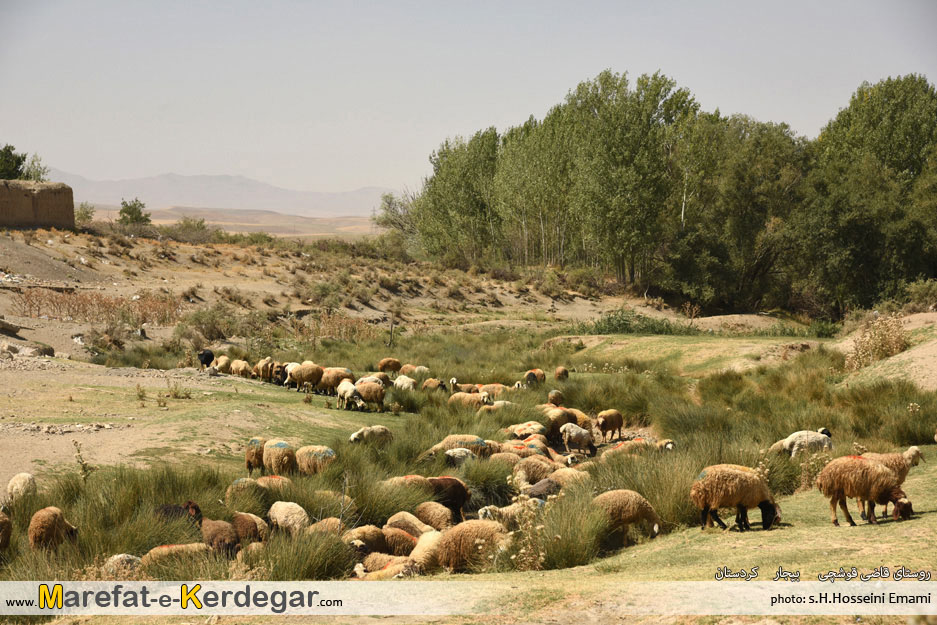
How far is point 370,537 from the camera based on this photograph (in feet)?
23.9

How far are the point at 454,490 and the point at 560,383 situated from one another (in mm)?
9302

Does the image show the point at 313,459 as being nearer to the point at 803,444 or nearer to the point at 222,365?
the point at 803,444

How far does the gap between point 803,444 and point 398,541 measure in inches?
223

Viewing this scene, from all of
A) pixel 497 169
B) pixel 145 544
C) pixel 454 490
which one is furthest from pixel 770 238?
pixel 145 544

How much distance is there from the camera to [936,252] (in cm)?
3709

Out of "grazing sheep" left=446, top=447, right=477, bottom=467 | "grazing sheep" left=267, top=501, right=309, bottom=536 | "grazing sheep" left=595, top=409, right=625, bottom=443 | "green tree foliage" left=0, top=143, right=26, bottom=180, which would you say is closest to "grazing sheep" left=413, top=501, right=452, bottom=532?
"grazing sheep" left=267, top=501, right=309, bottom=536

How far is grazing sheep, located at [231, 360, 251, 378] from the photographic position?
18.9 meters

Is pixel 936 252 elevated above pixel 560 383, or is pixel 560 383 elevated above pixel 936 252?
pixel 936 252

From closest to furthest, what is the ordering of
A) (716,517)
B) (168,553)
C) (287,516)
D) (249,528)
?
(168,553) → (716,517) → (249,528) → (287,516)

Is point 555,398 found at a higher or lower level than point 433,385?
lower

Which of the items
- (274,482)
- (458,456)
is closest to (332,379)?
(458,456)

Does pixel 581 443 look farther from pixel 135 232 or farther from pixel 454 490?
pixel 135 232

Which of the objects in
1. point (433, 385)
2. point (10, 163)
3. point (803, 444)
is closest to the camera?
point (803, 444)

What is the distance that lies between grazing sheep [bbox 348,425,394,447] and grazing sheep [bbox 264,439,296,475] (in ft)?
5.39
